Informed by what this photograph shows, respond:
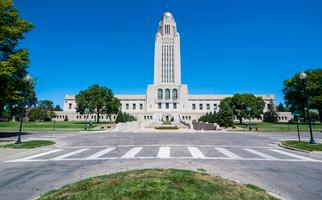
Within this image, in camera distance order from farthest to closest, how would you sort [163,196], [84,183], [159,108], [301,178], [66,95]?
1. [66,95]
2. [159,108]
3. [301,178]
4. [84,183]
5. [163,196]

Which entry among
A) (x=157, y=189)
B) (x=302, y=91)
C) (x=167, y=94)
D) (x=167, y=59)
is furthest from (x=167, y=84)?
(x=157, y=189)

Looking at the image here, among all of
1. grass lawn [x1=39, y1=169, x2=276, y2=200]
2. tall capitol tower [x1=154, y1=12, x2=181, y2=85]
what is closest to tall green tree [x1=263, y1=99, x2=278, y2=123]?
tall capitol tower [x1=154, y1=12, x2=181, y2=85]

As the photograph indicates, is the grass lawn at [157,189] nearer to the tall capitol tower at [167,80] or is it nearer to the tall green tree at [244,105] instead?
the tall green tree at [244,105]

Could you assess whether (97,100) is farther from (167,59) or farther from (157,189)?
(157,189)

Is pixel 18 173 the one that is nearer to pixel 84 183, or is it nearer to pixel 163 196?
pixel 84 183

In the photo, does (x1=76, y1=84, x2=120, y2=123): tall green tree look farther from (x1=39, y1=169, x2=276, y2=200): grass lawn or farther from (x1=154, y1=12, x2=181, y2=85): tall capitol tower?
(x1=39, y1=169, x2=276, y2=200): grass lawn

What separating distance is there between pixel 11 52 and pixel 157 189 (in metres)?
22.9

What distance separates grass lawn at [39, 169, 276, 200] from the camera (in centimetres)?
446

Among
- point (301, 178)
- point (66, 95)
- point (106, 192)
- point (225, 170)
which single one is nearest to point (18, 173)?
point (106, 192)

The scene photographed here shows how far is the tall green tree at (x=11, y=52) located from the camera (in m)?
20.2

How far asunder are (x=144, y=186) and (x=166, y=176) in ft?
3.49

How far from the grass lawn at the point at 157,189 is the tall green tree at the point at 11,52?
18151mm

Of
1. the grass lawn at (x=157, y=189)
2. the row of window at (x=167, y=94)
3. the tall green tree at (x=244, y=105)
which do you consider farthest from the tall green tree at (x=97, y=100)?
the grass lawn at (x=157, y=189)

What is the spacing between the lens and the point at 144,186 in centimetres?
489
